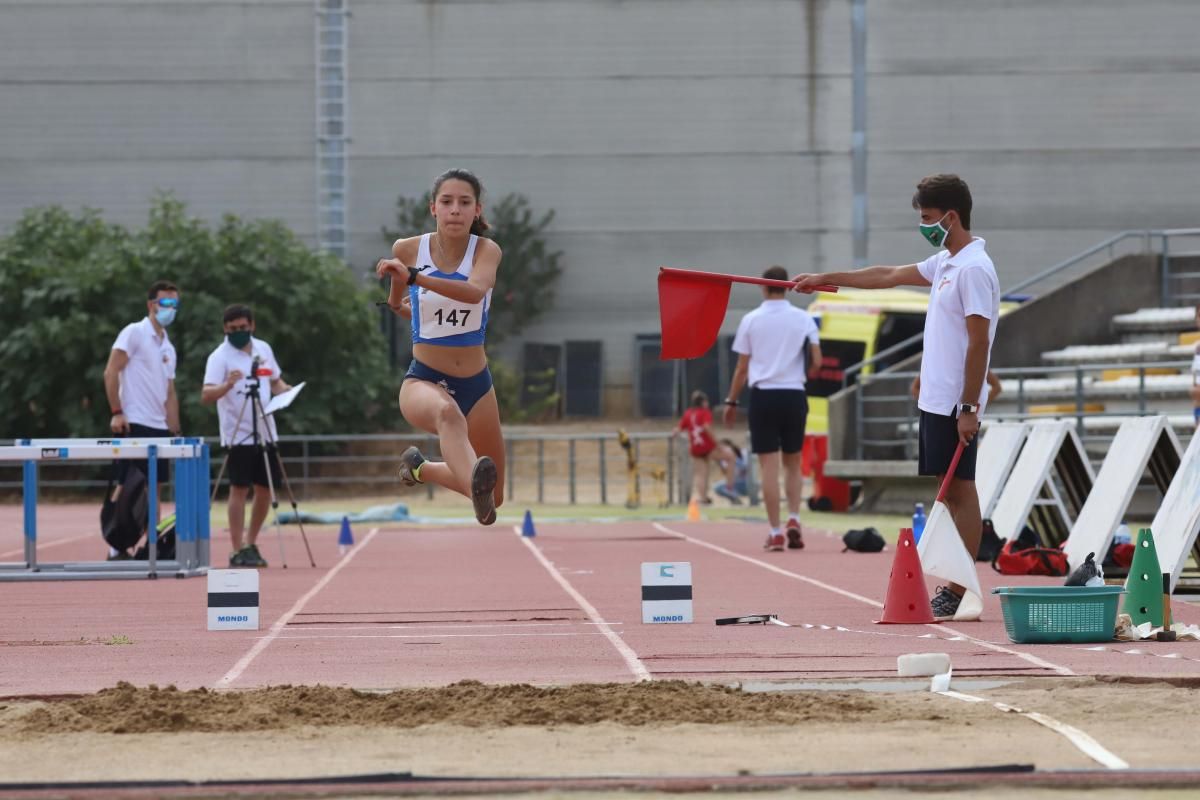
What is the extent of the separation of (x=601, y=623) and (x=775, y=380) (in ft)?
18.6

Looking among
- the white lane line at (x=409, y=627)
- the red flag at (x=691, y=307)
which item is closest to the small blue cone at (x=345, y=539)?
the white lane line at (x=409, y=627)

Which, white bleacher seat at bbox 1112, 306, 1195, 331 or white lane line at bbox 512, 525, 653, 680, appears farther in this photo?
white bleacher seat at bbox 1112, 306, 1195, 331

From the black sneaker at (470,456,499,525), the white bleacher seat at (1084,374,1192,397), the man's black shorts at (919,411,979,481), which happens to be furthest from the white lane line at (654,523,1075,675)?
the white bleacher seat at (1084,374,1192,397)

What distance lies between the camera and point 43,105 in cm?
4244

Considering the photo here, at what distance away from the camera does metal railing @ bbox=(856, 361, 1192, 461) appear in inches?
761

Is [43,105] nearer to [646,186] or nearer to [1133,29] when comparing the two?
[646,186]

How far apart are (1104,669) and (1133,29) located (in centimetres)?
3784

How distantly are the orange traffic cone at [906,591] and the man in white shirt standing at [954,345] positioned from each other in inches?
9.2

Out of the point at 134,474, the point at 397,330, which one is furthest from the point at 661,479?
the point at 397,330

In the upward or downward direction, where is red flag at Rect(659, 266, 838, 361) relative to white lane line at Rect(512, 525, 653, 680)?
upward

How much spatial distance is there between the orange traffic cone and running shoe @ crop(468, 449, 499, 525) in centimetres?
192

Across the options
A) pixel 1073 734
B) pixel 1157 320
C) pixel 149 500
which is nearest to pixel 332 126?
pixel 1157 320

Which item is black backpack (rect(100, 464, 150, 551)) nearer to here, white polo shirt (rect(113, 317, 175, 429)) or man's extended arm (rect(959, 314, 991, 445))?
white polo shirt (rect(113, 317, 175, 429))

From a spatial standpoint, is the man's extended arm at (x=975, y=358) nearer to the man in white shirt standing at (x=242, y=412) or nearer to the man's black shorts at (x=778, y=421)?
the man's black shorts at (x=778, y=421)
